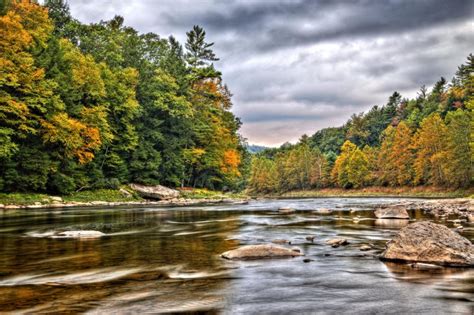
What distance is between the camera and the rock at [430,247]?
28.5ft

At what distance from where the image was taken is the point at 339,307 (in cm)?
586

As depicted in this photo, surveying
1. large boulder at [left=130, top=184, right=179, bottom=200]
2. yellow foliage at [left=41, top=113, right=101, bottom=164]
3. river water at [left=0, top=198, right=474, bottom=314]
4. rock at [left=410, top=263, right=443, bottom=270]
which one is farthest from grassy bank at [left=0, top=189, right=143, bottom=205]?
rock at [left=410, top=263, right=443, bottom=270]

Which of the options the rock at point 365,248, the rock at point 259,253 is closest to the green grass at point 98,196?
the rock at point 259,253

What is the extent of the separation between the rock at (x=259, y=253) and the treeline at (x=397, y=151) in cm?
4629

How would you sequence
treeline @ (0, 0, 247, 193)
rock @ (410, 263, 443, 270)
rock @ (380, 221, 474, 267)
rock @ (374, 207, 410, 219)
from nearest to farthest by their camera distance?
rock @ (410, 263, 443, 270), rock @ (380, 221, 474, 267), rock @ (374, 207, 410, 219), treeline @ (0, 0, 247, 193)

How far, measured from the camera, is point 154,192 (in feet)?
161

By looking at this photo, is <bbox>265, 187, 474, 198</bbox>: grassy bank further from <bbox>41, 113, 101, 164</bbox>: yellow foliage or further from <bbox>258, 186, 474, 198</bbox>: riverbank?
<bbox>41, 113, 101, 164</bbox>: yellow foliage

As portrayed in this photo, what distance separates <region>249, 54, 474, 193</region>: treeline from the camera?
65.3m

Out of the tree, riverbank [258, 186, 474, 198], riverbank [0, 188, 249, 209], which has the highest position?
the tree

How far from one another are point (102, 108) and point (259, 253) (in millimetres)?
36450

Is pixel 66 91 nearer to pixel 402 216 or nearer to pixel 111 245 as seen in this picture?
pixel 111 245

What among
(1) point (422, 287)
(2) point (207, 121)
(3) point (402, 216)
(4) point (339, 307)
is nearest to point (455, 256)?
(1) point (422, 287)

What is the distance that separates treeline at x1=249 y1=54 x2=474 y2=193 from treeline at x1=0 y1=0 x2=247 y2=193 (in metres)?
38.3

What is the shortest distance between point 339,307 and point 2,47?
3548 cm
